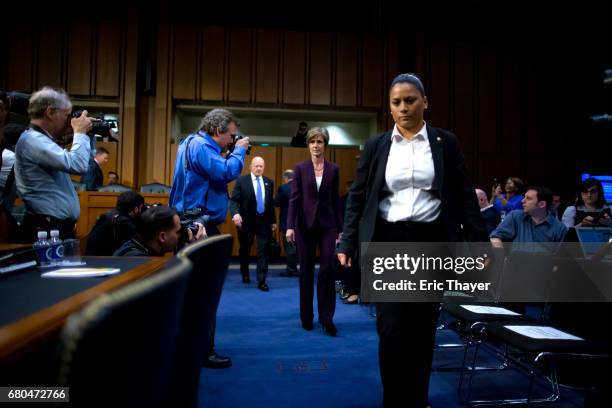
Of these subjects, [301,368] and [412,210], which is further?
[301,368]

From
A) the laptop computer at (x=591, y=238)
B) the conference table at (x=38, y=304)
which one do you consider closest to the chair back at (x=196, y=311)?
the conference table at (x=38, y=304)

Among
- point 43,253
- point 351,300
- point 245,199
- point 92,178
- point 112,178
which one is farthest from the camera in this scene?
point 112,178

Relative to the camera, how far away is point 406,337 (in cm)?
172

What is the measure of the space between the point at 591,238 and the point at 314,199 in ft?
5.63

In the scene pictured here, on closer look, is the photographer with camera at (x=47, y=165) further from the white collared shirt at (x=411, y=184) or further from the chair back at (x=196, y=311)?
the chair back at (x=196, y=311)

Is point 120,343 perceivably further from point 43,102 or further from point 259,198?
point 259,198

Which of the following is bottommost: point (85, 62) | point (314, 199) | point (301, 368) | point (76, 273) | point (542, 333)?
point (301, 368)

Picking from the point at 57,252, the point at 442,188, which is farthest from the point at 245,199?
the point at 57,252

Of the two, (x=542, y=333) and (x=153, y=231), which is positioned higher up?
(x=153, y=231)

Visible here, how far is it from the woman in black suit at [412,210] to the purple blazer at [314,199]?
1.38m

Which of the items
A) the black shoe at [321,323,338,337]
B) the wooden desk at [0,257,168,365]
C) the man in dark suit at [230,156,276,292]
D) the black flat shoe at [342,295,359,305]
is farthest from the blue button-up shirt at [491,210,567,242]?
the wooden desk at [0,257,168,365]

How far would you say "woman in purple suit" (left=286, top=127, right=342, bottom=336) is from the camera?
3164 mm

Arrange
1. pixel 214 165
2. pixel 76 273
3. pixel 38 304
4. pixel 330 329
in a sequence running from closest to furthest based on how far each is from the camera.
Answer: pixel 38 304 → pixel 76 273 → pixel 214 165 → pixel 330 329

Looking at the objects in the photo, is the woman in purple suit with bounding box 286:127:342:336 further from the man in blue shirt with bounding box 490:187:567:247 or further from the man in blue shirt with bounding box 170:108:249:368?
the man in blue shirt with bounding box 490:187:567:247
